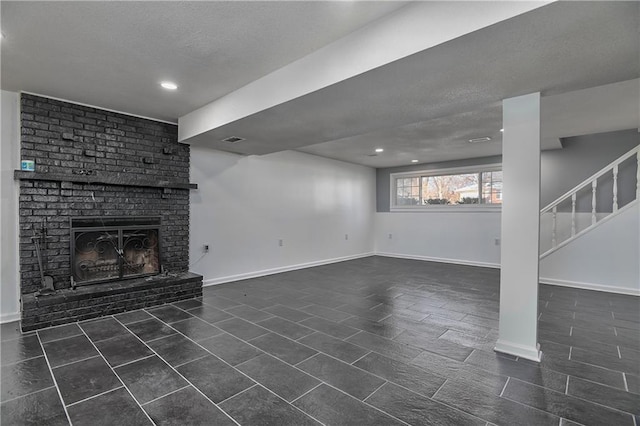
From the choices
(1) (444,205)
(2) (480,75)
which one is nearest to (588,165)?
(1) (444,205)

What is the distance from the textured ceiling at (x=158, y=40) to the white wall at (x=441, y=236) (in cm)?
562

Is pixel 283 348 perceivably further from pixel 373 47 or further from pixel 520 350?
pixel 373 47

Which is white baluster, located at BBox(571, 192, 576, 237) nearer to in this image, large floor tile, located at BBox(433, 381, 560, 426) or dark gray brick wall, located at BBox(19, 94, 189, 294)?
large floor tile, located at BBox(433, 381, 560, 426)

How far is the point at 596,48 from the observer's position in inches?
71.2

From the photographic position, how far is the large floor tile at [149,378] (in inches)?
77.4

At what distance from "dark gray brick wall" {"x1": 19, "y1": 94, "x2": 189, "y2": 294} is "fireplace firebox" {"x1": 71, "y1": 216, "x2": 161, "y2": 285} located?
0.27 ft

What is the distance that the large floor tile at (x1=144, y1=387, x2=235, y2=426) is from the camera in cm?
170

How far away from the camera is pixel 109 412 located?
5.82 feet

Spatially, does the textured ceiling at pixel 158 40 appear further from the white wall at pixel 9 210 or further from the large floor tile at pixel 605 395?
the large floor tile at pixel 605 395

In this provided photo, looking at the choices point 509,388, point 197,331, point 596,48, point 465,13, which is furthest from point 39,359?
point 596,48

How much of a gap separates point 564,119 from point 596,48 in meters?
2.59

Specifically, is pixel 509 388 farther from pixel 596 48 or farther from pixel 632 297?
pixel 632 297

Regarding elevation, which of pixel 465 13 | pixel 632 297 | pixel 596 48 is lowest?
pixel 632 297

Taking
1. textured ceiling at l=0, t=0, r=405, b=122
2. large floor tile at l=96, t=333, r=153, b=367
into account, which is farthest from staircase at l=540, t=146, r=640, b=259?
large floor tile at l=96, t=333, r=153, b=367
